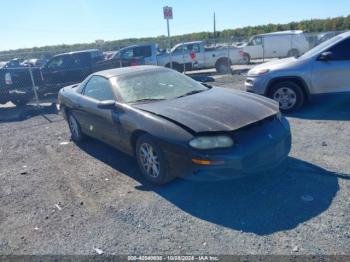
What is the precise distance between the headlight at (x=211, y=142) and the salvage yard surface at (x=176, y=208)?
0.65 m

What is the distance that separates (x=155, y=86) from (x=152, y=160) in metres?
1.38

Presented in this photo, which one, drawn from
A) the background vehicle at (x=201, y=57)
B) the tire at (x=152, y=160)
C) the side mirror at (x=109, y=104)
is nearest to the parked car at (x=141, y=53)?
the background vehicle at (x=201, y=57)

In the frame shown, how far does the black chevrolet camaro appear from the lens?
3.60 m

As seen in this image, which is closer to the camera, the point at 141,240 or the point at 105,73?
the point at 141,240

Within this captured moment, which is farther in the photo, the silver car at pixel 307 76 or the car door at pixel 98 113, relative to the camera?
the silver car at pixel 307 76

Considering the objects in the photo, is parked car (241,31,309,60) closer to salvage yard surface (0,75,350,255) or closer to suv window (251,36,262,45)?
suv window (251,36,262,45)

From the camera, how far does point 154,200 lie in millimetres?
3918

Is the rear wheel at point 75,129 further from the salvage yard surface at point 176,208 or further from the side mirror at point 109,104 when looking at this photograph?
the side mirror at point 109,104

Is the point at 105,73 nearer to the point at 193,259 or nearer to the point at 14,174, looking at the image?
the point at 14,174

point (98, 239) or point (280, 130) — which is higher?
point (280, 130)

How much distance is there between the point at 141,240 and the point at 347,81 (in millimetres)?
5656

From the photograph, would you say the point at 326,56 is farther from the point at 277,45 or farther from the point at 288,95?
the point at 277,45

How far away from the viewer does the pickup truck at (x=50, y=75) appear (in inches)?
448

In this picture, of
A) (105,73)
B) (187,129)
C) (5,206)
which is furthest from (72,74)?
(187,129)
